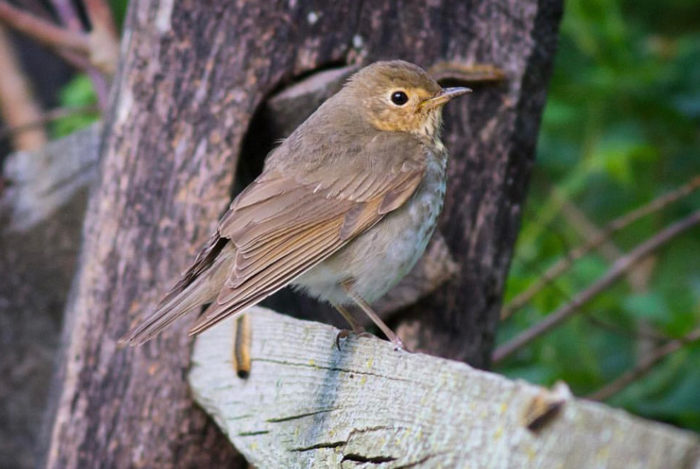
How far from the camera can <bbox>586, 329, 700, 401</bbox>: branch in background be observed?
12.3ft

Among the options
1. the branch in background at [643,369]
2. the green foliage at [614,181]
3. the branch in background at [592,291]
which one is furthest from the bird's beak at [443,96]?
the branch in background at [643,369]

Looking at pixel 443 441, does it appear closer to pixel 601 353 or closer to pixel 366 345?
pixel 366 345

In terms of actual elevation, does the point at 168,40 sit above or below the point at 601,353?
above

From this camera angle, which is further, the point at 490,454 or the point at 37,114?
the point at 37,114

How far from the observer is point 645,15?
5.63 meters

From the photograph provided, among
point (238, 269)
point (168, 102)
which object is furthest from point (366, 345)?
point (168, 102)

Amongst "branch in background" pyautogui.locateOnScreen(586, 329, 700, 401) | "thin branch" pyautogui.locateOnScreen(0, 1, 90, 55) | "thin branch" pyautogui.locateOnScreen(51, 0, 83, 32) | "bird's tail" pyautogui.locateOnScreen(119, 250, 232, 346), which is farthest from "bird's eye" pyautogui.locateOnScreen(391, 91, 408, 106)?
"thin branch" pyautogui.locateOnScreen(51, 0, 83, 32)

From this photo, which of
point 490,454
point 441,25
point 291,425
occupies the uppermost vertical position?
point 441,25

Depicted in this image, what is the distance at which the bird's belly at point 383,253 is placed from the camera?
10.0 ft

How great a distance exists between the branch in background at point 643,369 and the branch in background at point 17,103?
3551 millimetres

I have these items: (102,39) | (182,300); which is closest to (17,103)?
(102,39)

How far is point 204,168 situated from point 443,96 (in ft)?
2.70

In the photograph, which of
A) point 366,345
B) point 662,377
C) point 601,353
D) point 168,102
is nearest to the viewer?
point 366,345

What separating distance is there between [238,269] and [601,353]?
2541mm
